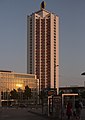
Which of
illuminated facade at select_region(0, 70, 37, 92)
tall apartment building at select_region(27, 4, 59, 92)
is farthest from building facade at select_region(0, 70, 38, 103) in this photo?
tall apartment building at select_region(27, 4, 59, 92)

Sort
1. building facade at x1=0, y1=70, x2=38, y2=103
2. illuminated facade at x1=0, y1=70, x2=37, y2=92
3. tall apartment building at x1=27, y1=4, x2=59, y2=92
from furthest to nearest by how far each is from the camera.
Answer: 1. tall apartment building at x1=27, y1=4, x2=59, y2=92
2. illuminated facade at x1=0, y1=70, x2=37, y2=92
3. building facade at x1=0, y1=70, x2=38, y2=103

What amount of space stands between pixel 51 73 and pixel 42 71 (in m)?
5.37

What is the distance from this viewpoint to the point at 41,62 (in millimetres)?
168125

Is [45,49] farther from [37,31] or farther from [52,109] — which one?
[52,109]

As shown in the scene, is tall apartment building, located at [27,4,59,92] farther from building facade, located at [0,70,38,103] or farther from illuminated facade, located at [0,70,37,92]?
illuminated facade, located at [0,70,37,92]

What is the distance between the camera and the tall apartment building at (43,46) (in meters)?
167

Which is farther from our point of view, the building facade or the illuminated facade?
the illuminated facade

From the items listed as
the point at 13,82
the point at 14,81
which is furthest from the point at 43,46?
the point at 13,82

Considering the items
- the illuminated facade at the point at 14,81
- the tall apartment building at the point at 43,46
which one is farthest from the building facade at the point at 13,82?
the tall apartment building at the point at 43,46

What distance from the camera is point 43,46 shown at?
17125cm

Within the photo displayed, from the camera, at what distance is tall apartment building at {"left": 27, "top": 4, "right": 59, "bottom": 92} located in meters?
167

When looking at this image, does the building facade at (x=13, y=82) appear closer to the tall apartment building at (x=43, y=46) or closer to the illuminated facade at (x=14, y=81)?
the illuminated facade at (x=14, y=81)

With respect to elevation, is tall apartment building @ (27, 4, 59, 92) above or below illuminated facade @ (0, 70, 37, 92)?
above

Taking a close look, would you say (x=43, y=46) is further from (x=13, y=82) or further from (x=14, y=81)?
(x=13, y=82)
